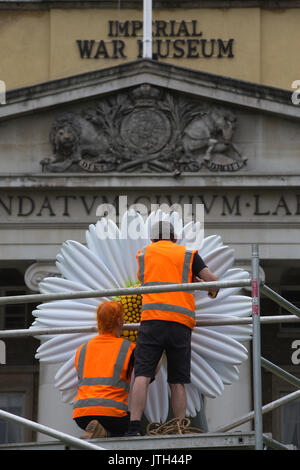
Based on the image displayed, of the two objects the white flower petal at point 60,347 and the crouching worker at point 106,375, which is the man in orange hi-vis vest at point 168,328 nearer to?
the crouching worker at point 106,375

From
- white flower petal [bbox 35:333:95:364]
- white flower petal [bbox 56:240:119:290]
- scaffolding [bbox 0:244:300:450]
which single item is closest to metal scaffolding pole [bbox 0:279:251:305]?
scaffolding [bbox 0:244:300:450]

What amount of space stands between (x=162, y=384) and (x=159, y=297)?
977 millimetres

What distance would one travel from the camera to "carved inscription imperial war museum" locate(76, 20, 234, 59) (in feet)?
118

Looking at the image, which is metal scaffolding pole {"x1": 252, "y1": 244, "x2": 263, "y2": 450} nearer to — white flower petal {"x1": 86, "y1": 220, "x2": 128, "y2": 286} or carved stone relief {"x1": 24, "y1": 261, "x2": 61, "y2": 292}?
white flower petal {"x1": 86, "y1": 220, "x2": 128, "y2": 286}

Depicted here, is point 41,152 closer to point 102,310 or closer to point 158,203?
point 158,203

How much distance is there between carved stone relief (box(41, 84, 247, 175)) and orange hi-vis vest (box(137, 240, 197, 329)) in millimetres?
16653

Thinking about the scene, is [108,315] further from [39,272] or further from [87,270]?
[39,272]

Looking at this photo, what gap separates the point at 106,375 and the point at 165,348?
59 cm

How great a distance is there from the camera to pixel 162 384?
12414mm

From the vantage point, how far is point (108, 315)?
11859 mm

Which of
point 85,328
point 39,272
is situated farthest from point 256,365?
point 39,272

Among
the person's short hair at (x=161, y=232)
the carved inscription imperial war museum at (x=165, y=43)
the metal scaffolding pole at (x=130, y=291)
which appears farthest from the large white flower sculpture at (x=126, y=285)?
the carved inscription imperial war museum at (x=165, y=43)

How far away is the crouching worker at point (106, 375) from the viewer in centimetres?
1171
